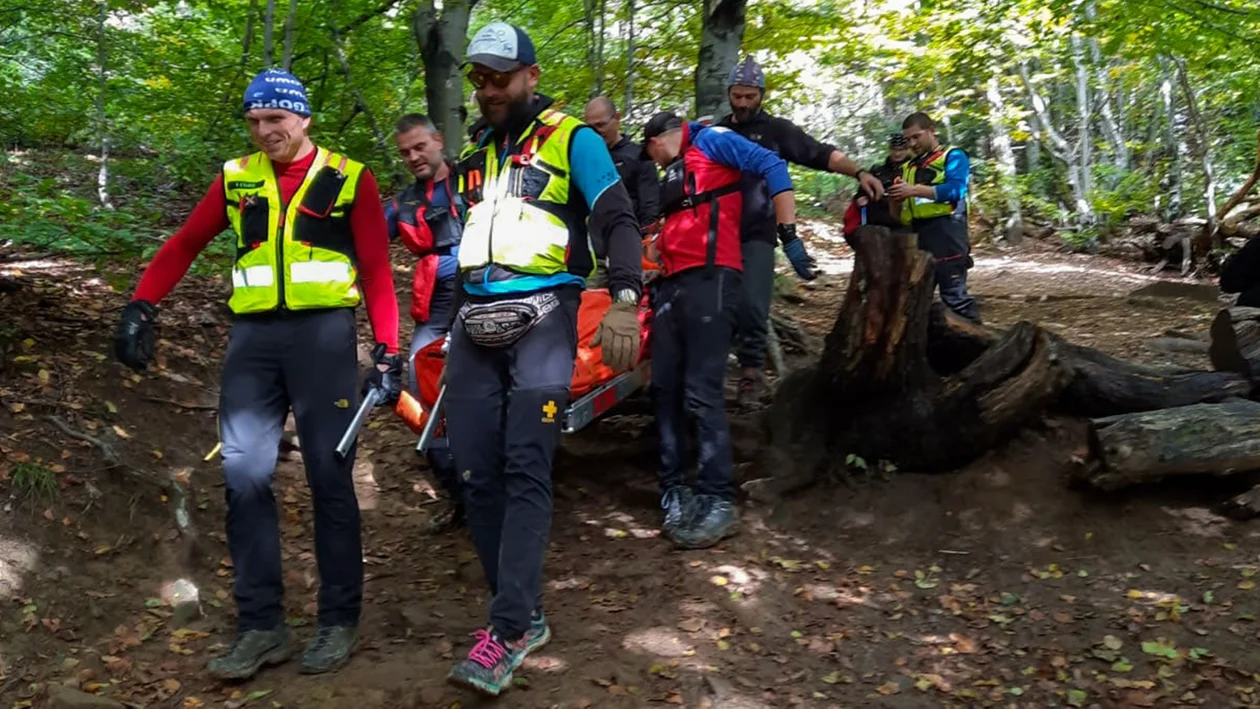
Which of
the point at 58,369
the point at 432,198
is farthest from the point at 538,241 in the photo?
the point at 58,369

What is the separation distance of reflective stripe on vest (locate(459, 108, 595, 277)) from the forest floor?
5.24 ft

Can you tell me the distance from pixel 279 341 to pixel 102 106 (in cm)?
599

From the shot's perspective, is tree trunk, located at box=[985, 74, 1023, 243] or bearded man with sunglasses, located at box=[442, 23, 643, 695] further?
tree trunk, located at box=[985, 74, 1023, 243]

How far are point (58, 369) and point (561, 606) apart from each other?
11.6 ft

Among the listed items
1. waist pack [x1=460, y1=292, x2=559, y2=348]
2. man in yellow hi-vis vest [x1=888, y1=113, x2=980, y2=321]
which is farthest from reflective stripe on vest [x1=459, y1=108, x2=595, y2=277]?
man in yellow hi-vis vest [x1=888, y1=113, x2=980, y2=321]

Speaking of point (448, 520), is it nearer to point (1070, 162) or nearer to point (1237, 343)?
point (1237, 343)

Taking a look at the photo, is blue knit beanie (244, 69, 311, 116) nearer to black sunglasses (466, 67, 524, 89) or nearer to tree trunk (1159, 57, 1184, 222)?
black sunglasses (466, 67, 524, 89)

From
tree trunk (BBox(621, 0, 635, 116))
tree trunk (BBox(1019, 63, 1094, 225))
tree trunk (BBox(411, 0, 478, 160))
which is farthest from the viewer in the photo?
tree trunk (BBox(1019, 63, 1094, 225))

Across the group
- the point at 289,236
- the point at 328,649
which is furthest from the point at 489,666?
the point at 289,236

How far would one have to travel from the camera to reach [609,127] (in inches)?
239

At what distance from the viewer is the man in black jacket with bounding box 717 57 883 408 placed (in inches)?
214

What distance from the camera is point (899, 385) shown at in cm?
510

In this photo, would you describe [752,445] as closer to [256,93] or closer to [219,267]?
[256,93]

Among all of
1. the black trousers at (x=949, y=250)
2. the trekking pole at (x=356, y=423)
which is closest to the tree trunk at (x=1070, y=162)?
the black trousers at (x=949, y=250)
